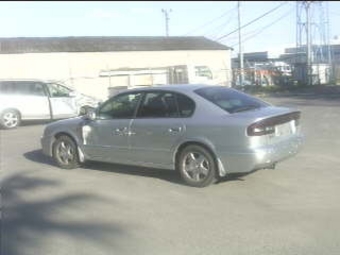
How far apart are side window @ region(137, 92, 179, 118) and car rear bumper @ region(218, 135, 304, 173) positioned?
43.4 inches

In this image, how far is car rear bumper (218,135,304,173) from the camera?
8258 millimetres

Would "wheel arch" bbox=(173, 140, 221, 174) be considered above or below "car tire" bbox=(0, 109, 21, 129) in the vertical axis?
above

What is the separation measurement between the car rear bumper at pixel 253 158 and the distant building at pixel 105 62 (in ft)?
89.0

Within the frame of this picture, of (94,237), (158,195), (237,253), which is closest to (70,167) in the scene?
(158,195)

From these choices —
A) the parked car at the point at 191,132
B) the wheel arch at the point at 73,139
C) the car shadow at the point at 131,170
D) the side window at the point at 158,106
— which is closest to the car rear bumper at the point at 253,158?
the parked car at the point at 191,132

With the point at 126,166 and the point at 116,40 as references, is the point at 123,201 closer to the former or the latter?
the point at 126,166

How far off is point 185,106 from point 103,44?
34.6 meters

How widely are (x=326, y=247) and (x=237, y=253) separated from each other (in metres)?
0.83

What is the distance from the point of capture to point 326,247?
5.84m

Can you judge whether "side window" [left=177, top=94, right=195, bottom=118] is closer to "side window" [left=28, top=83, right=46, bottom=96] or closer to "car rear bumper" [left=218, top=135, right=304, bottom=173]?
"car rear bumper" [left=218, top=135, right=304, bottom=173]

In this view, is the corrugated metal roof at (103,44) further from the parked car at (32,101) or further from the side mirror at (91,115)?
the side mirror at (91,115)

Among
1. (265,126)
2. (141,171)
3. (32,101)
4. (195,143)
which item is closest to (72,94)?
(32,101)

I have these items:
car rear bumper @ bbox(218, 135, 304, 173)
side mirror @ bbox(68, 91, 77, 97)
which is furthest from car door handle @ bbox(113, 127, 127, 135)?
side mirror @ bbox(68, 91, 77, 97)

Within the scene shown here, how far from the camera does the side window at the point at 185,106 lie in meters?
8.91
